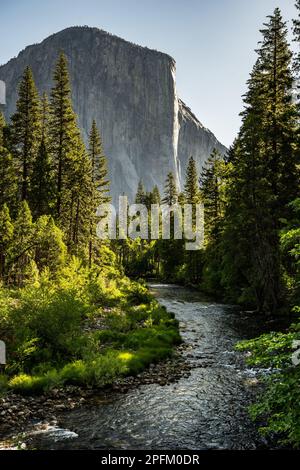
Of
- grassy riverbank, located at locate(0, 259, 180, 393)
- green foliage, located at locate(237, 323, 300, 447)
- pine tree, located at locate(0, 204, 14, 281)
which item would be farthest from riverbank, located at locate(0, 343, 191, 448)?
pine tree, located at locate(0, 204, 14, 281)

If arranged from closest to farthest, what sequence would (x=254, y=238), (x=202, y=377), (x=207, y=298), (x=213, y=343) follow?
(x=202, y=377) → (x=213, y=343) → (x=254, y=238) → (x=207, y=298)

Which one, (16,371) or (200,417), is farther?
(16,371)

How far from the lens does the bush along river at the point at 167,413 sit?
9.77m

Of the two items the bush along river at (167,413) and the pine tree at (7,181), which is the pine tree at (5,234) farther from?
the bush along river at (167,413)

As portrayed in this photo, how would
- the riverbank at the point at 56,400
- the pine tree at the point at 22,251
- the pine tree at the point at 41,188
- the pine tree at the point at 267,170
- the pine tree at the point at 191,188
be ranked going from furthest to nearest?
the pine tree at the point at 191,188, the pine tree at the point at 41,188, the pine tree at the point at 267,170, the pine tree at the point at 22,251, the riverbank at the point at 56,400

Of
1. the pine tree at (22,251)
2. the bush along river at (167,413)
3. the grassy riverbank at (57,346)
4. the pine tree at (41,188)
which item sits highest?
the pine tree at (41,188)

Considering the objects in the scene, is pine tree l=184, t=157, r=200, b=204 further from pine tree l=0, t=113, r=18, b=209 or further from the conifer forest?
pine tree l=0, t=113, r=18, b=209

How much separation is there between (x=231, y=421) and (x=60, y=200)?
90.8ft

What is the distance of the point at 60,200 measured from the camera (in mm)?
35344

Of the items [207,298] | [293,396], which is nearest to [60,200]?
[207,298]

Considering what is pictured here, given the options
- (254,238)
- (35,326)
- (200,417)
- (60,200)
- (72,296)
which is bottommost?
(200,417)

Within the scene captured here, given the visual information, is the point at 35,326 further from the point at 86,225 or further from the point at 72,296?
the point at 86,225

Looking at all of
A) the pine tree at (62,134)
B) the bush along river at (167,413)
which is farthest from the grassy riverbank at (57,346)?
the pine tree at (62,134)

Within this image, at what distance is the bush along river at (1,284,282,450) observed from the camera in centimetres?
977
